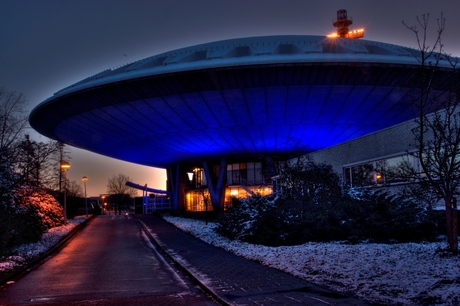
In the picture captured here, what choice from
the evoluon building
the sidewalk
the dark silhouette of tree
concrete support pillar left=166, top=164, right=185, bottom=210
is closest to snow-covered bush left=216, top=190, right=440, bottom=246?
the sidewalk

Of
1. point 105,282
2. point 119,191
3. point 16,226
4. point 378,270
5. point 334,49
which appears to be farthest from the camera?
point 119,191

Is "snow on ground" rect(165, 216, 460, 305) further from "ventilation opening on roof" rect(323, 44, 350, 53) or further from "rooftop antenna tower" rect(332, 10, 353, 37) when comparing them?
"rooftop antenna tower" rect(332, 10, 353, 37)

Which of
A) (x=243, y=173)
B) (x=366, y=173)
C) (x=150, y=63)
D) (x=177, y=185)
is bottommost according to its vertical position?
(x=366, y=173)

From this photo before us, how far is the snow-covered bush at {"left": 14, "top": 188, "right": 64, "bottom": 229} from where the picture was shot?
19.1 m

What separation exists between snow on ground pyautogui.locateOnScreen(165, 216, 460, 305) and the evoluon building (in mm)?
10314

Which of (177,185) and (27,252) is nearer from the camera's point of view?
(27,252)

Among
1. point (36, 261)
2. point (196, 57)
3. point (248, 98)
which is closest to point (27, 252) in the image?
point (36, 261)

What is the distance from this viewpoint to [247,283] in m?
10.0

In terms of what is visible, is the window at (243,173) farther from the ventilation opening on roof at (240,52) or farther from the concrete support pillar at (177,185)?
the ventilation opening on roof at (240,52)

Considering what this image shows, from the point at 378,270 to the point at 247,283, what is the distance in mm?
2741

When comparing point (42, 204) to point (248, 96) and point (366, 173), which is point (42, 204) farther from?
point (366, 173)

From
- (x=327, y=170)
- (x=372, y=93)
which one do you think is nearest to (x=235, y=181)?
(x=372, y=93)

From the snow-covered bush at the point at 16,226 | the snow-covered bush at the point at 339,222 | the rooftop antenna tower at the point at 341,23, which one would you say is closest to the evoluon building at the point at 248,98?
the snow-covered bush at the point at 339,222

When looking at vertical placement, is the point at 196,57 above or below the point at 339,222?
above
